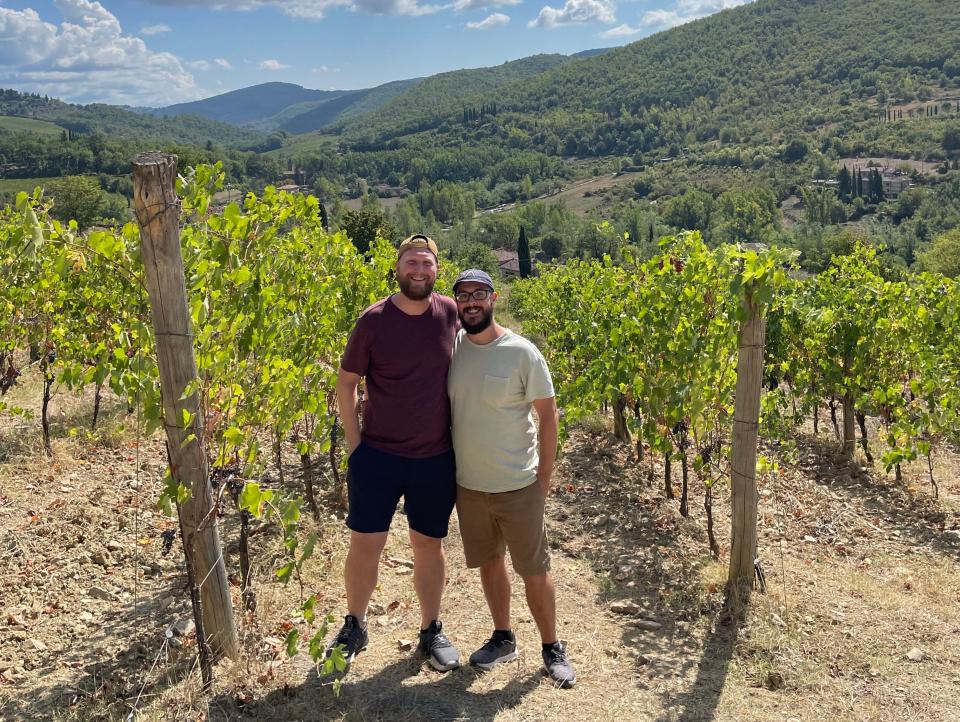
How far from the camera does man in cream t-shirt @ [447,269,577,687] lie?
9.86 feet

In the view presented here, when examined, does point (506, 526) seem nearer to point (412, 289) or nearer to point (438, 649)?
point (438, 649)

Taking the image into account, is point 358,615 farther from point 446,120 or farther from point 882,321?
point 446,120

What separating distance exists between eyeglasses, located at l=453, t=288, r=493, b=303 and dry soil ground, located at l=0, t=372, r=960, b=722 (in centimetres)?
185

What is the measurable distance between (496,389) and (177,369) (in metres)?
1.35

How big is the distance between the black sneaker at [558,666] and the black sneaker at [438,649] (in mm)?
447

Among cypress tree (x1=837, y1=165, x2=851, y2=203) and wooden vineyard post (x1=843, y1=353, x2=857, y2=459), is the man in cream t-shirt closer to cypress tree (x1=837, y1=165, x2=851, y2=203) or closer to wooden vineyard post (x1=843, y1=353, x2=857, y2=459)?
wooden vineyard post (x1=843, y1=353, x2=857, y2=459)

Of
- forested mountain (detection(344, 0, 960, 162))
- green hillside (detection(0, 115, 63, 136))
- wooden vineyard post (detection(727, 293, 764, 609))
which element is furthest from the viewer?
green hillside (detection(0, 115, 63, 136))

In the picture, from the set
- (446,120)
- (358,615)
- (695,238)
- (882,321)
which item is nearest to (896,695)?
(358,615)

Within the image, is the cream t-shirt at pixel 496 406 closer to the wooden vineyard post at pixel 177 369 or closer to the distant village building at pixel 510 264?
the wooden vineyard post at pixel 177 369

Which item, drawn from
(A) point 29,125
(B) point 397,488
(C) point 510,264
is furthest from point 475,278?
(A) point 29,125

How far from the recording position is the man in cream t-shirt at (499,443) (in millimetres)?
3006

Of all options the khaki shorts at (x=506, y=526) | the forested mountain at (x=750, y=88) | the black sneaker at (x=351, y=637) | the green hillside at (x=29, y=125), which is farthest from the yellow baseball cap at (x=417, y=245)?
the green hillside at (x=29, y=125)

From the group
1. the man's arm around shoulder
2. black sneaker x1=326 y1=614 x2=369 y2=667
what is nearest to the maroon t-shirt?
the man's arm around shoulder

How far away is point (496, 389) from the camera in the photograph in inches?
118
